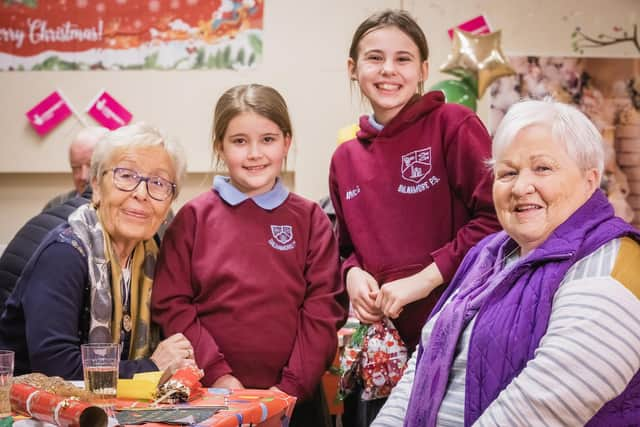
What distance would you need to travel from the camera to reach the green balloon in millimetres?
4567

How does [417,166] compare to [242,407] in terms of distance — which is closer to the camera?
[242,407]

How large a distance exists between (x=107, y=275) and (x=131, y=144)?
1.17 feet

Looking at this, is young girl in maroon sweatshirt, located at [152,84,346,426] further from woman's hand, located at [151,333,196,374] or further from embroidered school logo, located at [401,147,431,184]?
embroidered school logo, located at [401,147,431,184]

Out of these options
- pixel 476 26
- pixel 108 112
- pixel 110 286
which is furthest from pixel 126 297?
pixel 476 26

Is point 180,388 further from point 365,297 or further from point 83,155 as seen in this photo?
point 83,155

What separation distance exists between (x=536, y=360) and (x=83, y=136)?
3450 mm

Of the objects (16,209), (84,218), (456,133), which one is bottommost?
(16,209)

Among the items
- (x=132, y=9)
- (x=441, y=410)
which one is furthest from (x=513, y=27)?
(x=441, y=410)

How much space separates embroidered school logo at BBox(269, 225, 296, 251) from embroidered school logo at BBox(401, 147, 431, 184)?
36cm

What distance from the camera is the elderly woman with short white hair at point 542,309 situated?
1606 millimetres

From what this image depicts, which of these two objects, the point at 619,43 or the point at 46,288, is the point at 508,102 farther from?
the point at 46,288

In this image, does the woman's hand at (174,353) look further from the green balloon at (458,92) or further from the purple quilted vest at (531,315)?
the green balloon at (458,92)

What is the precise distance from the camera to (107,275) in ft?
7.29

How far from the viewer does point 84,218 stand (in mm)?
2268
